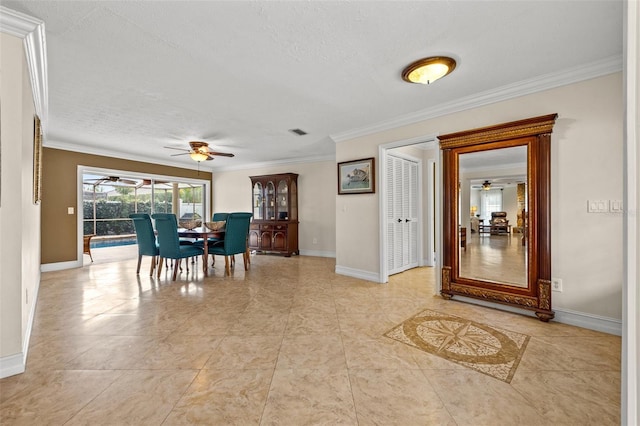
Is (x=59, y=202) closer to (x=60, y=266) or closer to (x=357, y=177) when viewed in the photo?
(x=60, y=266)

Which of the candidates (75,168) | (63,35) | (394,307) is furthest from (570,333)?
(75,168)

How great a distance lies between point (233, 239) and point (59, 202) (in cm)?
347

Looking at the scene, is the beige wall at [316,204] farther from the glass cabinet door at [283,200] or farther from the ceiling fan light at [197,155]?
the ceiling fan light at [197,155]

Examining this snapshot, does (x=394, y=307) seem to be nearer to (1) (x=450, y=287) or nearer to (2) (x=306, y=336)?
(1) (x=450, y=287)

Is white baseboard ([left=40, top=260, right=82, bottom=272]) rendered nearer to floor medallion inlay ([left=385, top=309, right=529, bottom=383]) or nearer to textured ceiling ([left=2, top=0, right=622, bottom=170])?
textured ceiling ([left=2, top=0, right=622, bottom=170])

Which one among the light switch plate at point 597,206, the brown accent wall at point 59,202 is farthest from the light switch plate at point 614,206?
the brown accent wall at point 59,202

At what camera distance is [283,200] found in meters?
6.65

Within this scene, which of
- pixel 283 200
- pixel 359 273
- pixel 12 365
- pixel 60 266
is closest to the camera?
pixel 12 365

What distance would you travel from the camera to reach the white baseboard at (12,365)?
1717 millimetres

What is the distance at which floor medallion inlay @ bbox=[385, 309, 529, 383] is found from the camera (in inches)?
73.6

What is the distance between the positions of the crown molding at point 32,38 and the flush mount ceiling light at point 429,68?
8.98 feet

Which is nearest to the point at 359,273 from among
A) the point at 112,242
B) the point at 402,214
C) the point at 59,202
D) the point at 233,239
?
the point at 402,214

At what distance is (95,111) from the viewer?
133 inches

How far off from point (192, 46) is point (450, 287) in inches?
139
